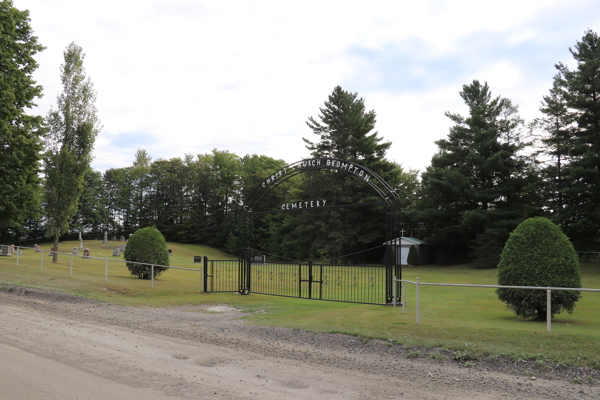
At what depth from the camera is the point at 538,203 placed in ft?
122

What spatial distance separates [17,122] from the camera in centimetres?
2302

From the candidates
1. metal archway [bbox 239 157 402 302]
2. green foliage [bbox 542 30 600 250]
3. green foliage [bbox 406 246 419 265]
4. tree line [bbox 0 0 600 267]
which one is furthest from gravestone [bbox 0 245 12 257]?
green foliage [bbox 542 30 600 250]

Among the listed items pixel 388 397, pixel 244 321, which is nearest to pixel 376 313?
pixel 244 321

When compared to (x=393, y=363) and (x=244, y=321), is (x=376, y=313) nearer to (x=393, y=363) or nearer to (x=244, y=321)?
(x=244, y=321)

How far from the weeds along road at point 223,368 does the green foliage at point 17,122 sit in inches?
597

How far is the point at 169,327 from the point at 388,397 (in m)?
5.53

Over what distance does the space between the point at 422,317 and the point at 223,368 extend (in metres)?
5.53

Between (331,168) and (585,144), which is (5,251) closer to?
(331,168)

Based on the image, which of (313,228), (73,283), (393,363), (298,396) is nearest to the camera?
(298,396)

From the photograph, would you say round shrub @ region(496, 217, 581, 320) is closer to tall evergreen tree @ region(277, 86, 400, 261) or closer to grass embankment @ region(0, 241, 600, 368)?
grass embankment @ region(0, 241, 600, 368)

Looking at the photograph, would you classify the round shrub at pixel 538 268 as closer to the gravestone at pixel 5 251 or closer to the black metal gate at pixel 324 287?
the black metal gate at pixel 324 287

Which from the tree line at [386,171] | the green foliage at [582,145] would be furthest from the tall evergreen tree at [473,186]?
the green foliage at [582,145]

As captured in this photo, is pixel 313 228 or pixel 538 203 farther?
pixel 313 228

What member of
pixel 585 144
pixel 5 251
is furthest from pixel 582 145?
pixel 5 251
